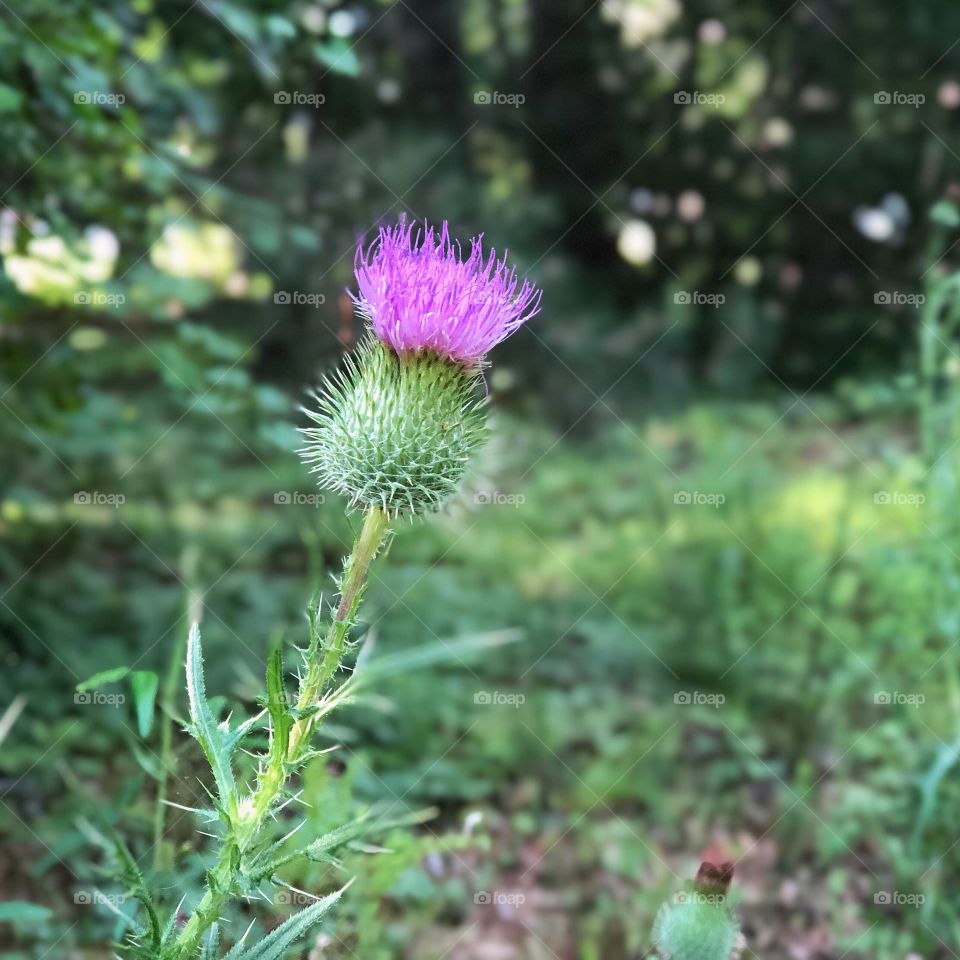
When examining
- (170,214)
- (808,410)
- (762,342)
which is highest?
(762,342)

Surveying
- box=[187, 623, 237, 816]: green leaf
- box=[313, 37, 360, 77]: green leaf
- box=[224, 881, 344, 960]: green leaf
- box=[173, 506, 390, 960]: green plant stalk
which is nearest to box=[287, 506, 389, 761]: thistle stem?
box=[173, 506, 390, 960]: green plant stalk

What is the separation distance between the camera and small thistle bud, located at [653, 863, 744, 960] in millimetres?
1936

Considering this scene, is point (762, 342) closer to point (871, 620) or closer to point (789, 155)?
point (789, 155)

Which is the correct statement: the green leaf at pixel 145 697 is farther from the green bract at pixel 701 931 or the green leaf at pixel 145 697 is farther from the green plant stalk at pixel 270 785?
the green bract at pixel 701 931

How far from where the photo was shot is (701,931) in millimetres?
1944

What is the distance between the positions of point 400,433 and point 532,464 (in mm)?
4850

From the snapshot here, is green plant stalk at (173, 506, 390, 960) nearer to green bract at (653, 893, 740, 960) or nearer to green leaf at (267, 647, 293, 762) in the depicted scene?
green leaf at (267, 647, 293, 762)

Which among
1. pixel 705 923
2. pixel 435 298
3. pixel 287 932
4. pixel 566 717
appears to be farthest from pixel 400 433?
pixel 566 717

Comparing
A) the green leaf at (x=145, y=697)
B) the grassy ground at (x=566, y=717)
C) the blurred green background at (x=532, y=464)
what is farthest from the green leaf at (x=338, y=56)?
the green leaf at (x=145, y=697)

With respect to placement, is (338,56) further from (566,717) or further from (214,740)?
(566,717)

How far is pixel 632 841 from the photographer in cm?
369

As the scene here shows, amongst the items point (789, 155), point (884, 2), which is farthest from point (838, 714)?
point (884, 2)

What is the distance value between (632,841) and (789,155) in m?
6.48

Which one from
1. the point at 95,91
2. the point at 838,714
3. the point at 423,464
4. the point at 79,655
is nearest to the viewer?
the point at 423,464
